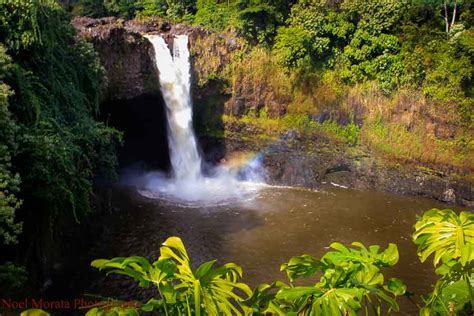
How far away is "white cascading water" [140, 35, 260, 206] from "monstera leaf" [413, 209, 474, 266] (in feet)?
45.2

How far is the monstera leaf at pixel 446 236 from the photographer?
1.81 meters

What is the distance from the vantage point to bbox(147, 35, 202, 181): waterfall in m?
17.1

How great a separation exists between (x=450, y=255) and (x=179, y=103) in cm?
1648

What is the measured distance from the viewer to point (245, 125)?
18.5 m

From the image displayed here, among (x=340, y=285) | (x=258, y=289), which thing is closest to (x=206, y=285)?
(x=258, y=289)

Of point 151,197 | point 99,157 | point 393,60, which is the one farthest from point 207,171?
point 393,60

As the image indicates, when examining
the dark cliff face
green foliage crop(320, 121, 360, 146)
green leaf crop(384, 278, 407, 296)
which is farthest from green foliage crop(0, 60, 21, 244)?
green foliage crop(320, 121, 360, 146)

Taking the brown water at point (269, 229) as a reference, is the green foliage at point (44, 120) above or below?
above

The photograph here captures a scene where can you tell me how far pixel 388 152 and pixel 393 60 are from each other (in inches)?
156

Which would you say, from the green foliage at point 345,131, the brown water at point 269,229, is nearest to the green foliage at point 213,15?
the green foliage at point 345,131

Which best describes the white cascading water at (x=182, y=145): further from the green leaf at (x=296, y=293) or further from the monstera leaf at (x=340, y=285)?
the green leaf at (x=296, y=293)

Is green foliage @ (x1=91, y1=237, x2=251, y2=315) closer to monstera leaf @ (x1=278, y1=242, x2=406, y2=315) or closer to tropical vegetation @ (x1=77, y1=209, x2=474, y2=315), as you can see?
tropical vegetation @ (x1=77, y1=209, x2=474, y2=315)

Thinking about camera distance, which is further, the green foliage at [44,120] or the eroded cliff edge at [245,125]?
the eroded cliff edge at [245,125]

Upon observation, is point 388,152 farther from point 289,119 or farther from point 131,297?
point 131,297
